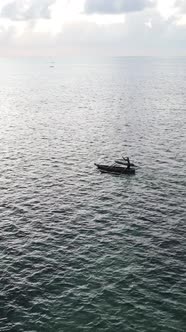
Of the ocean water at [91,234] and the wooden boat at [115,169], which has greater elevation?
the wooden boat at [115,169]

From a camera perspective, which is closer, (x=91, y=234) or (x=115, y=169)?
(x=91, y=234)

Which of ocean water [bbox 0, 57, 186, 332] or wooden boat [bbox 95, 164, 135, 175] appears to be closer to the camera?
ocean water [bbox 0, 57, 186, 332]

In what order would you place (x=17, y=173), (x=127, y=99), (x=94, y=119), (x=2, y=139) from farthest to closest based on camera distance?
(x=127, y=99)
(x=94, y=119)
(x=2, y=139)
(x=17, y=173)

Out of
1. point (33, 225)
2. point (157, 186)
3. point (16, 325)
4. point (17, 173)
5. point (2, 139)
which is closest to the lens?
point (16, 325)

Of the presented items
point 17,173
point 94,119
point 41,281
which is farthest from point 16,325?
point 94,119

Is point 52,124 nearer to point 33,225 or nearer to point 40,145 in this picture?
point 40,145

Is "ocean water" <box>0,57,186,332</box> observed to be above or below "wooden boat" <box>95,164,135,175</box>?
below

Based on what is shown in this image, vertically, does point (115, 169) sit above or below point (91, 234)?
above

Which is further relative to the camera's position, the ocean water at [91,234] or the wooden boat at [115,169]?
the wooden boat at [115,169]
